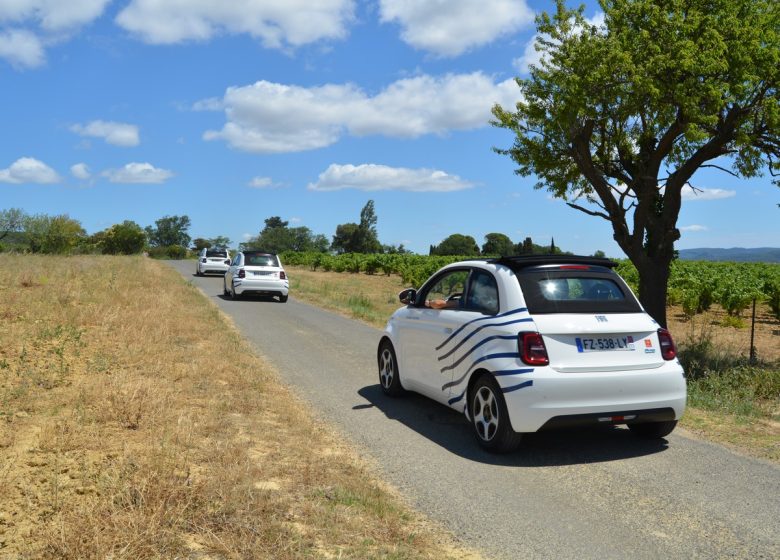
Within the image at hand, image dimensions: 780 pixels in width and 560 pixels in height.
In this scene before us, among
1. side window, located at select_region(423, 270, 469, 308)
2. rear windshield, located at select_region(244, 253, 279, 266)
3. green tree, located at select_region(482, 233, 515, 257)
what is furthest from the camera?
green tree, located at select_region(482, 233, 515, 257)

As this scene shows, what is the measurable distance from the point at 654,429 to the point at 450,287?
8.05ft

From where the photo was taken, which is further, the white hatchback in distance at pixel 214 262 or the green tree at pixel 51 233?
the green tree at pixel 51 233

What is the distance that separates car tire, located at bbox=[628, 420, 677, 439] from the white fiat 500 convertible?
1cm

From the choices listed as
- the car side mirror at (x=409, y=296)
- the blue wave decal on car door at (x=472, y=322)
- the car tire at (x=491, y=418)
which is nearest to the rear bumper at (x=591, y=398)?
the car tire at (x=491, y=418)

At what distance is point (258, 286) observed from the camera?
21.1m

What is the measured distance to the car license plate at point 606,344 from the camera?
5.42m

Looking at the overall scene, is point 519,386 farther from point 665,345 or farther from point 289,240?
point 289,240

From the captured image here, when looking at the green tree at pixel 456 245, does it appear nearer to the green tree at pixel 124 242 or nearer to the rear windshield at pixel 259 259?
the green tree at pixel 124 242

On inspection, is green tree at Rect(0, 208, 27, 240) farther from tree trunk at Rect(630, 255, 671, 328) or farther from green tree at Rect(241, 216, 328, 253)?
tree trunk at Rect(630, 255, 671, 328)

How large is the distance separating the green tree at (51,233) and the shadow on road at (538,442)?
229 ft

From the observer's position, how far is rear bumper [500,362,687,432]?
521 cm

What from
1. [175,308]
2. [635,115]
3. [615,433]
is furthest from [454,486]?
[175,308]

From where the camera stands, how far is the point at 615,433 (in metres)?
6.46

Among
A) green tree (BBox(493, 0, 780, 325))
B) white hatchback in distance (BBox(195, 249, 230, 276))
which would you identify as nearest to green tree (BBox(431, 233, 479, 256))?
white hatchback in distance (BBox(195, 249, 230, 276))
